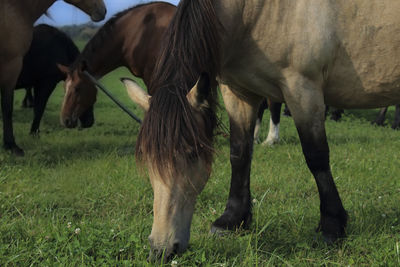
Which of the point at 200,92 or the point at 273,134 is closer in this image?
the point at 200,92

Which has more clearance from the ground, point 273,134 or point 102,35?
point 102,35

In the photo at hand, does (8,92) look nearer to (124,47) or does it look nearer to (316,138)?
(124,47)

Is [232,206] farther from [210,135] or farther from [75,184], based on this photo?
[75,184]

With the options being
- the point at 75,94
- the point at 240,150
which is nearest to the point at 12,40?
the point at 75,94

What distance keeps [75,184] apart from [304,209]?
7.73 feet

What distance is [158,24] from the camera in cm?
593

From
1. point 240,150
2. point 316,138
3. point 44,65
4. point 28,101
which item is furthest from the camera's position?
point 28,101

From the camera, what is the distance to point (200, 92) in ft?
7.20

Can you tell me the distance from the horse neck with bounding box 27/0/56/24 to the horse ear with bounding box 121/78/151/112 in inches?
150

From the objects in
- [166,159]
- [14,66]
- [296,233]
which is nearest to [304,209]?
[296,233]

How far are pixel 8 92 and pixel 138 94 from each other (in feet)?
12.8

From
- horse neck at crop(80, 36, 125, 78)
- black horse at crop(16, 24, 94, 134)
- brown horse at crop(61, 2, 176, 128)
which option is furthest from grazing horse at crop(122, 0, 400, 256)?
black horse at crop(16, 24, 94, 134)

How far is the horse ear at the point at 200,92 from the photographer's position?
7.06 ft

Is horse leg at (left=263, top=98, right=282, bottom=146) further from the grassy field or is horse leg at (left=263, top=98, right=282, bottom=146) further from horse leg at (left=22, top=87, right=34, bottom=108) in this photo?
horse leg at (left=22, top=87, right=34, bottom=108)
